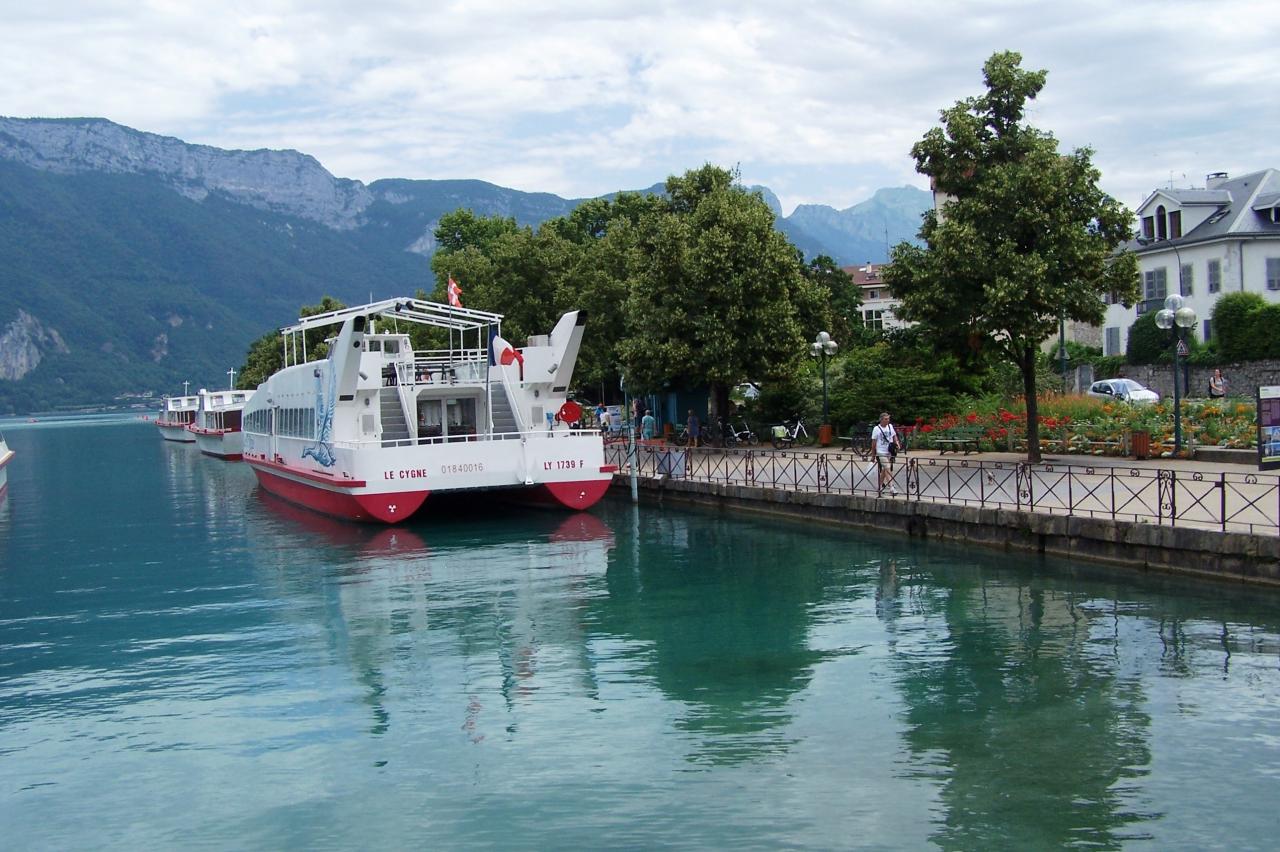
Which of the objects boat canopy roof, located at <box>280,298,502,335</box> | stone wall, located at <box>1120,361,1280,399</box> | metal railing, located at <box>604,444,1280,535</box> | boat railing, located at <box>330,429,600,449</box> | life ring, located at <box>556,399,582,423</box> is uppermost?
boat canopy roof, located at <box>280,298,502,335</box>

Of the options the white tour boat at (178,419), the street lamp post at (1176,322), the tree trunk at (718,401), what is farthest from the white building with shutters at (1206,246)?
the white tour boat at (178,419)

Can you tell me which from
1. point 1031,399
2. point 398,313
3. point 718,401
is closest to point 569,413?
point 398,313

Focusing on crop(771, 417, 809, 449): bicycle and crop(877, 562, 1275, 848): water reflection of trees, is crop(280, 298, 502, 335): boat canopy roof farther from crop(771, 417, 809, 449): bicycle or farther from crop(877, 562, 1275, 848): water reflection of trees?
crop(877, 562, 1275, 848): water reflection of trees

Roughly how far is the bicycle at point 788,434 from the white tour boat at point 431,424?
802 cm

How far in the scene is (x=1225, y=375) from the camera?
46.2 m

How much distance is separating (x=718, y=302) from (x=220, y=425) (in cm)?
4717

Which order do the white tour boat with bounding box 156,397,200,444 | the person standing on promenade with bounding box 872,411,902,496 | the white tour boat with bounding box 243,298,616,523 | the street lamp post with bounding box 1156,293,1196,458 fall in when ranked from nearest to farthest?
the street lamp post with bounding box 1156,293,1196,458 < the person standing on promenade with bounding box 872,411,902,496 < the white tour boat with bounding box 243,298,616,523 < the white tour boat with bounding box 156,397,200,444

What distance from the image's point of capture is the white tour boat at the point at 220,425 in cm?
6962

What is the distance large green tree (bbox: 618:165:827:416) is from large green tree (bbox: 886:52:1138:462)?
1005cm

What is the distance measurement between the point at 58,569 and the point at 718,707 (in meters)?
18.7

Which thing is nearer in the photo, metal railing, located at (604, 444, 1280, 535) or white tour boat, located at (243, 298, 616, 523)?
metal railing, located at (604, 444, 1280, 535)

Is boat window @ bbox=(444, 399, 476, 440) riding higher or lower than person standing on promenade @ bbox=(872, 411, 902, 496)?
higher

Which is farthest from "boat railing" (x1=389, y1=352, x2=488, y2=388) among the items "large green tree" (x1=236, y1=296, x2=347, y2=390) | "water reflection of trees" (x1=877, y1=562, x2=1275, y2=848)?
"large green tree" (x1=236, y1=296, x2=347, y2=390)

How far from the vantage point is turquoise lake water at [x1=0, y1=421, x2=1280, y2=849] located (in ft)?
32.9
